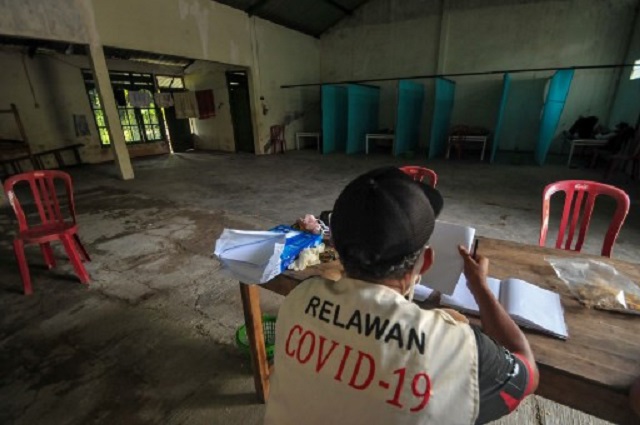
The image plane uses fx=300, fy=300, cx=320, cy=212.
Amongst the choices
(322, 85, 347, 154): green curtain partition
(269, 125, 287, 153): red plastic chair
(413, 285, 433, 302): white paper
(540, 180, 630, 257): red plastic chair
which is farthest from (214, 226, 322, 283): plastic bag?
(269, 125, 287, 153): red plastic chair

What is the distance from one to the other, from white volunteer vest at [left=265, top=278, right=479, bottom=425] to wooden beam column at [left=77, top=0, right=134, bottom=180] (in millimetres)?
6166

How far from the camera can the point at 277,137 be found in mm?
8602

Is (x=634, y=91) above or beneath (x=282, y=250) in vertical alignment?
above

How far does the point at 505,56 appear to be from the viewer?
708 centimetres

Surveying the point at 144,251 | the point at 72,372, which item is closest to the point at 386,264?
the point at 72,372

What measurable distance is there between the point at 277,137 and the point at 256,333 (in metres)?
7.87

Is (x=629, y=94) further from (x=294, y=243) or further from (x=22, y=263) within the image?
(x=22, y=263)

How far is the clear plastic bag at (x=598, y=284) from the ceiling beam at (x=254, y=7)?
787 centimetres

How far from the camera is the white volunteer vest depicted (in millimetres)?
468

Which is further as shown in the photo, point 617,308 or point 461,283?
point 461,283

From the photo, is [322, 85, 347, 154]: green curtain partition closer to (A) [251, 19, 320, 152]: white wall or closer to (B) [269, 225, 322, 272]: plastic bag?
(A) [251, 19, 320, 152]: white wall

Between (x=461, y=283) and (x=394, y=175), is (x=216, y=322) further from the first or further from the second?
(x=394, y=175)

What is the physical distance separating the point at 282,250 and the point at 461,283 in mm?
610

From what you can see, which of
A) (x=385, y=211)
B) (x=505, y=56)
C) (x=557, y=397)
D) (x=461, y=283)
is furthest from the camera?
(x=505, y=56)
